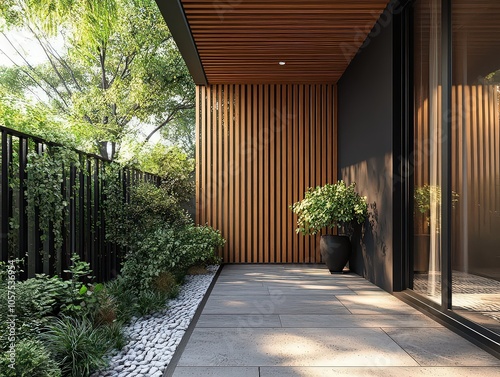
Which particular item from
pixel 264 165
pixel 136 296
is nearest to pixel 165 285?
pixel 136 296

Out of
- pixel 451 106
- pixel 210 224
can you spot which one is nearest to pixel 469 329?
pixel 451 106

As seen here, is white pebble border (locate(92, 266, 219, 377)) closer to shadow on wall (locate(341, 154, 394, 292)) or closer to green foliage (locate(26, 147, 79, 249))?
green foliage (locate(26, 147, 79, 249))

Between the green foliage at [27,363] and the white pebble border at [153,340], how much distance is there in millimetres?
457

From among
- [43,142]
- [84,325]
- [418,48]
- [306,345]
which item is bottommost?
[306,345]

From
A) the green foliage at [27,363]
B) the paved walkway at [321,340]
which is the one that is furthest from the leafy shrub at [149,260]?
the green foliage at [27,363]

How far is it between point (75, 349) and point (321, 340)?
1.70 meters

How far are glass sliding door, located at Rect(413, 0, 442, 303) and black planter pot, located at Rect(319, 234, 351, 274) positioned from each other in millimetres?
1990

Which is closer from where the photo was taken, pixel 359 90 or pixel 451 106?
pixel 451 106

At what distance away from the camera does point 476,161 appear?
3268 millimetres

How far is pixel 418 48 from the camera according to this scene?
4402 mm

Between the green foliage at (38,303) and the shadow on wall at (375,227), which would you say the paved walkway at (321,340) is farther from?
the green foliage at (38,303)

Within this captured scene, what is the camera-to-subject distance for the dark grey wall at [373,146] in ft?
16.2

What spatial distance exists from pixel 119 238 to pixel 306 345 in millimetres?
2845

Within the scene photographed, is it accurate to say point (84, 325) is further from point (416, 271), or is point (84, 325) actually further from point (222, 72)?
point (222, 72)
